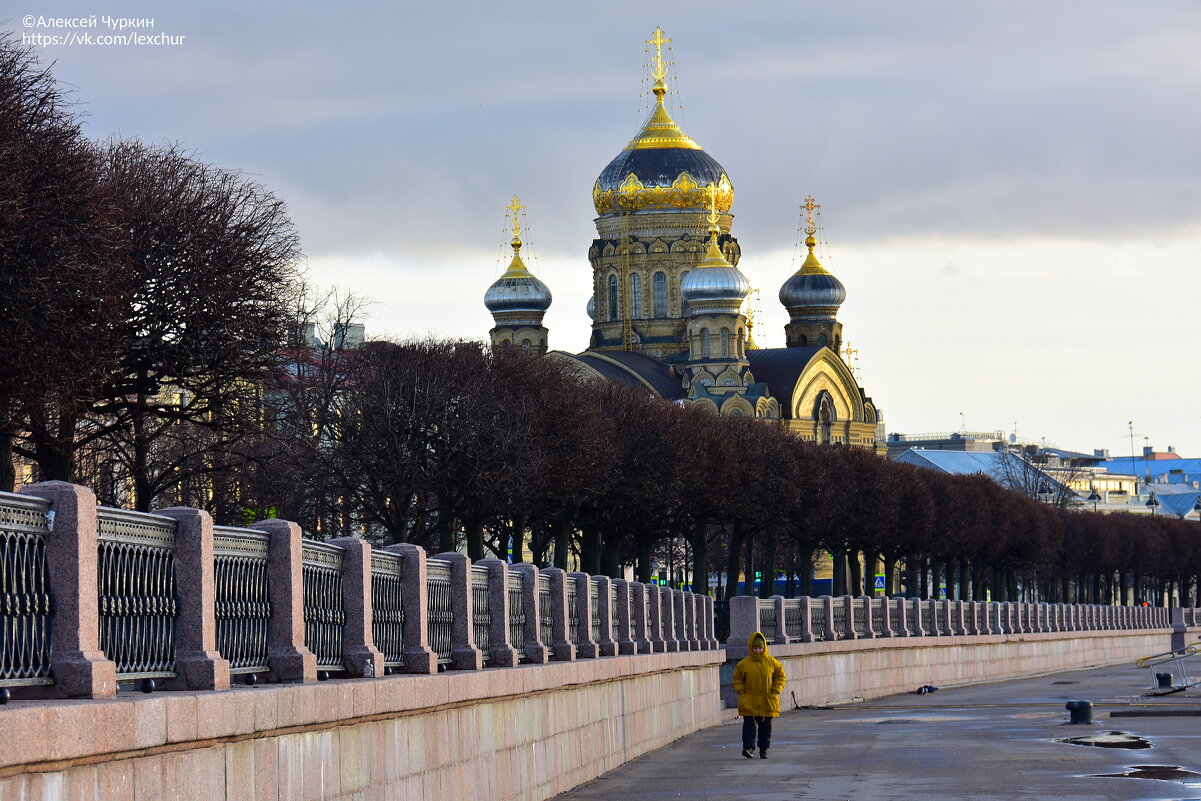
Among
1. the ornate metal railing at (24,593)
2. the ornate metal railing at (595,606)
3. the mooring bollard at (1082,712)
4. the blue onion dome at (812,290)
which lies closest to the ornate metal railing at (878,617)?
the mooring bollard at (1082,712)

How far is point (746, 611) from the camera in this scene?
4081 cm

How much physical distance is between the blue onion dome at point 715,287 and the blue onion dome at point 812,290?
17.6 meters

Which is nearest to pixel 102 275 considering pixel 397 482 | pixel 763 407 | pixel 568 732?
pixel 568 732

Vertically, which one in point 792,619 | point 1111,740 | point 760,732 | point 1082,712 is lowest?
point 1111,740

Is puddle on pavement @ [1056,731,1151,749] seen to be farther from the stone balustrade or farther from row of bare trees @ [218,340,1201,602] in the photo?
row of bare trees @ [218,340,1201,602]

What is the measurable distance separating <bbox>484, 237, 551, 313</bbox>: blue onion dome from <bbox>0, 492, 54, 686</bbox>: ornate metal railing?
126028 mm

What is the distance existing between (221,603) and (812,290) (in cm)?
13668

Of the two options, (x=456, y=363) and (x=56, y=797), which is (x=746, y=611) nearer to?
(x=456, y=363)

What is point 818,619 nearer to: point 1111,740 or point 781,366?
point 1111,740

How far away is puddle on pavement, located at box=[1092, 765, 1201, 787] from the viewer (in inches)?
840

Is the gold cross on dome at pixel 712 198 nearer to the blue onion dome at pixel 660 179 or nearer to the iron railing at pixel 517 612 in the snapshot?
the blue onion dome at pixel 660 179

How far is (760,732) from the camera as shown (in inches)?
1012

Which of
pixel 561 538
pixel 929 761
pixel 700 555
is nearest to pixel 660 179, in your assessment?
pixel 700 555

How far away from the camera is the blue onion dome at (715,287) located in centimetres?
12950
